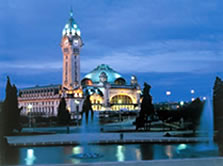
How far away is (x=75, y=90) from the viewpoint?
88.8m

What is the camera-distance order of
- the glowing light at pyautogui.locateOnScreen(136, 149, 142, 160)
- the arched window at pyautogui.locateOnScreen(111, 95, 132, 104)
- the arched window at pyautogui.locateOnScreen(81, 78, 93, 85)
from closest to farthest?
the glowing light at pyautogui.locateOnScreen(136, 149, 142, 160)
the arched window at pyautogui.locateOnScreen(111, 95, 132, 104)
the arched window at pyautogui.locateOnScreen(81, 78, 93, 85)

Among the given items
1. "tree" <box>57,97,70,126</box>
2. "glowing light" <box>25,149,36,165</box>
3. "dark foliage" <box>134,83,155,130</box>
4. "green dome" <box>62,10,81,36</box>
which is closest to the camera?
"glowing light" <box>25,149,36,165</box>

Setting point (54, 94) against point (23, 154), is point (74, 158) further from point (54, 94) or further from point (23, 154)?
point (54, 94)

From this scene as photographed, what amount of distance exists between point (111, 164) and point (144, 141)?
44.4 feet

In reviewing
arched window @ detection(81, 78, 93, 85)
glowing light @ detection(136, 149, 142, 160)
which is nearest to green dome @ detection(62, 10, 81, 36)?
arched window @ detection(81, 78, 93, 85)

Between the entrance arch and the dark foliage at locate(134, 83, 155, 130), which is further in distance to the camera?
the entrance arch

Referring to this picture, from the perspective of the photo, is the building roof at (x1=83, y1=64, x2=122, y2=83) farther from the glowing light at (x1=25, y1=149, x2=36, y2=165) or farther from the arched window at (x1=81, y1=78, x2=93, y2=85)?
the glowing light at (x1=25, y1=149, x2=36, y2=165)

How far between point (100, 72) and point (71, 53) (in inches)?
727

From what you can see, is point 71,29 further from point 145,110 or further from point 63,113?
point 145,110

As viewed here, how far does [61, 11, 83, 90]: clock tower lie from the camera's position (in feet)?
304

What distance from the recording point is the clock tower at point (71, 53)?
92.6 metres

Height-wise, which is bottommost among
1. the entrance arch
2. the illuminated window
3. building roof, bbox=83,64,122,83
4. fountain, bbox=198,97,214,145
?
fountain, bbox=198,97,214,145

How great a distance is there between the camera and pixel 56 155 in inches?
658

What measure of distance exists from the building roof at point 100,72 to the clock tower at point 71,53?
14562mm
